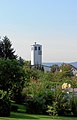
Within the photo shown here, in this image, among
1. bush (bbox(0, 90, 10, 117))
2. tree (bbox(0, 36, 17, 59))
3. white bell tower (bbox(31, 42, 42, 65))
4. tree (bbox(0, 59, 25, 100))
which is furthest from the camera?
white bell tower (bbox(31, 42, 42, 65))

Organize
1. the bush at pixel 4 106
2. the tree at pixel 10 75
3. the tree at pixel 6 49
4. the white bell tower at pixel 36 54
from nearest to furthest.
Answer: the bush at pixel 4 106, the tree at pixel 10 75, the tree at pixel 6 49, the white bell tower at pixel 36 54

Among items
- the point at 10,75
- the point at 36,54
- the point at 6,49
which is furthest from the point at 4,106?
the point at 36,54

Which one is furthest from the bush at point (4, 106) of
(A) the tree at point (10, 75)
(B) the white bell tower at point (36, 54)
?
(B) the white bell tower at point (36, 54)

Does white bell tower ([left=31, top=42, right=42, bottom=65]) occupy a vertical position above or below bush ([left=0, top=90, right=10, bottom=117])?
above

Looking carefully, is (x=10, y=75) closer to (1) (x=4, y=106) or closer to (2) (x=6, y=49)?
(1) (x=4, y=106)

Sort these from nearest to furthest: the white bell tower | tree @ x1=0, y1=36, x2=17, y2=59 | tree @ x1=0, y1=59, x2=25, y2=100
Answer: tree @ x1=0, y1=59, x2=25, y2=100 < tree @ x1=0, y1=36, x2=17, y2=59 < the white bell tower

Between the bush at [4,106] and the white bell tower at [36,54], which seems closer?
the bush at [4,106]

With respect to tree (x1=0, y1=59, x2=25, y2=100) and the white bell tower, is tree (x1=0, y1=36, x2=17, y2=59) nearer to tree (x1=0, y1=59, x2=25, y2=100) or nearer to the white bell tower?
tree (x1=0, y1=59, x2=25, y2=100)

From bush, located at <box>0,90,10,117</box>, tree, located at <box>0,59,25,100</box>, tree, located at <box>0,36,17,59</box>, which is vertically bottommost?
bush, located at <box>0,90,10,117</box>

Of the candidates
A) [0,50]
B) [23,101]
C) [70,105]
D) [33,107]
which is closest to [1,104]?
[33,107]

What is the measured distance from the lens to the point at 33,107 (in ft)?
75.6

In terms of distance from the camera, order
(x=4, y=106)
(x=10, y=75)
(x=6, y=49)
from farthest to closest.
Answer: (x=6, y=49)
(x=10, y=75)
(x=4, y=106)

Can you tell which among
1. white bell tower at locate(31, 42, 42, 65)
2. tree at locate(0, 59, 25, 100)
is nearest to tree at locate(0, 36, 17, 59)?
tree at locate(0, 59, 25, 100)

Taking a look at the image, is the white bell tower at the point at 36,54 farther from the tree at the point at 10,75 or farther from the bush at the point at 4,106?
the bush at the point at 4,106
